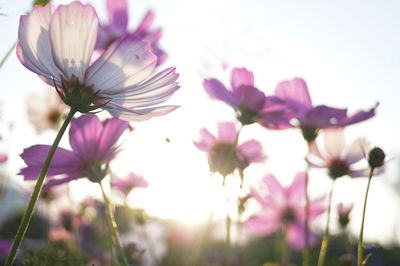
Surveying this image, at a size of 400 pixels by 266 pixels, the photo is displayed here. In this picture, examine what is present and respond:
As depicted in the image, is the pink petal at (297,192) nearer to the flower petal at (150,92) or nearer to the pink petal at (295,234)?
the pink petal at (295,234)

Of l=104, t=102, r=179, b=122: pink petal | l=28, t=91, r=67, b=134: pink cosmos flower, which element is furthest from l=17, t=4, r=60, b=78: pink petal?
l=28, t=91, r=67, b=134: pink cosmos flower

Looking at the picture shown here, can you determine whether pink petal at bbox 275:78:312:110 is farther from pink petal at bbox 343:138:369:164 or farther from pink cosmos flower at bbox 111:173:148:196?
pink cosmos flower at bbox 111:173:148:196

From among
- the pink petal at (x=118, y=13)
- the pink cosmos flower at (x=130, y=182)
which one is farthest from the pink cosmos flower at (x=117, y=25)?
the pink cosmos flower at (x=130, y=182)

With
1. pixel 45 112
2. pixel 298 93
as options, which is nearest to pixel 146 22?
pixel 298 93

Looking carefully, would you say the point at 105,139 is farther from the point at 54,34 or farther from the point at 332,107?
the point at 332,107

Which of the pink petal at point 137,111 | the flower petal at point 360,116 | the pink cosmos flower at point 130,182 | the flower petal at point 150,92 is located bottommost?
the pink cosmos flower at point 130,182

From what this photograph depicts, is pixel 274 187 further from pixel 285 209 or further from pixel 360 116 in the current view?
pixel 360 116
